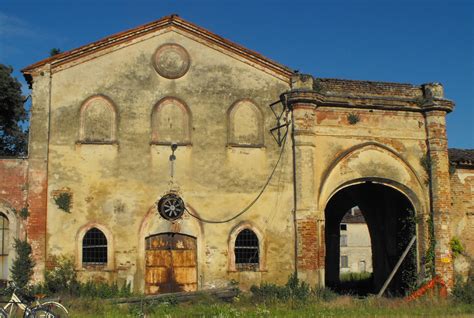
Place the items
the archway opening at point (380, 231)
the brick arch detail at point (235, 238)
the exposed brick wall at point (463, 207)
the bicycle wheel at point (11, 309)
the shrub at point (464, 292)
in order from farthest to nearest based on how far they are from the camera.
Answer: the archway opening at point (380, 231) < the exposed brick wall at point (463, 207) < the shrub at point (464, 292) < the brick arch detail at point (235, 238) < the bicycle wheel at point (11, 309)

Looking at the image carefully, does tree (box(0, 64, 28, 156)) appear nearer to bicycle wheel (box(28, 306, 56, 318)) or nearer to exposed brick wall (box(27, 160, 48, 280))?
exposed brick wall (box(27, 160, 48, 280))

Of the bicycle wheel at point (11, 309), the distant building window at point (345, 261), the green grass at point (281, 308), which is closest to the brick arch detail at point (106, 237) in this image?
the green grass at point (281, 308)

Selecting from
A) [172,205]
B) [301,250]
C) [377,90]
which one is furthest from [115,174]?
[377,90]

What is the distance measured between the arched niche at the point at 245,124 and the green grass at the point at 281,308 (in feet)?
16.4

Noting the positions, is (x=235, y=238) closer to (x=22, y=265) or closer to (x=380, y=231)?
(x=22, y=265)

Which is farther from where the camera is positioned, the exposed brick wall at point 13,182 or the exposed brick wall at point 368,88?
the exposed brick wall at point 368,88

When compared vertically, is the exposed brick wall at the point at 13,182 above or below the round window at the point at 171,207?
above

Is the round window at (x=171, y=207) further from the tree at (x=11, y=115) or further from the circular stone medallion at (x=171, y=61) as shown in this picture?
the tree at (x=11, y=115)

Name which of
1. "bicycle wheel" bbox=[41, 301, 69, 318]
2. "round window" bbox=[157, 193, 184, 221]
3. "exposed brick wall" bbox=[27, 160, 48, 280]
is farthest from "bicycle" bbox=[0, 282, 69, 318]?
"round window" bbox=[157, 193, 184, 221]

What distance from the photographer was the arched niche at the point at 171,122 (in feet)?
61.1

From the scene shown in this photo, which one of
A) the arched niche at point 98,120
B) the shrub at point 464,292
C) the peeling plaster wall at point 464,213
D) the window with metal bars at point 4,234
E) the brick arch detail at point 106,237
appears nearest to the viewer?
the window with metal bars at point 4,234

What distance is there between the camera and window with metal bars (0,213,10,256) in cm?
1740

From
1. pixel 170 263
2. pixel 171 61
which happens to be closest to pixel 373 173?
pixel 170 263

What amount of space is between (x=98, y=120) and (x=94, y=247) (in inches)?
156
